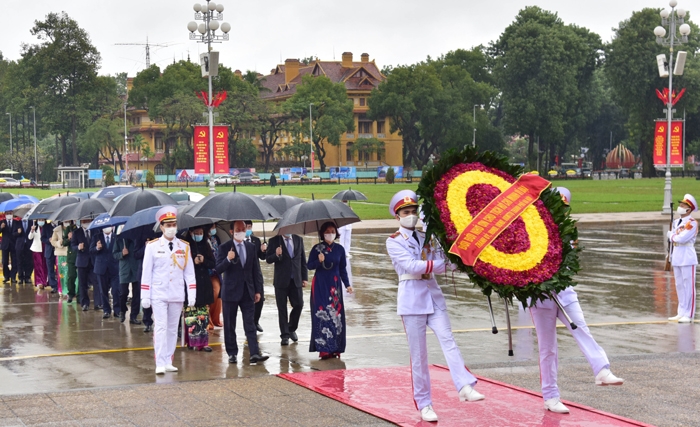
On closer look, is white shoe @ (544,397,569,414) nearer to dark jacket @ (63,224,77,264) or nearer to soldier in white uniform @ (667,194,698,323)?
soldier in white uniform @ (667,194,698,323)

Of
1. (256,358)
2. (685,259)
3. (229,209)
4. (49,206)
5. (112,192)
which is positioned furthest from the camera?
(112,192)

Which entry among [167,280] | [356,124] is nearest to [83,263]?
[167,280]

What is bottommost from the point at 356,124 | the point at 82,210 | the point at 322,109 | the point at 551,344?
the point at 551,344

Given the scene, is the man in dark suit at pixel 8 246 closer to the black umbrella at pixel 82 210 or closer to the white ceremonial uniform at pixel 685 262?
the black umbrella at pixel 82 210

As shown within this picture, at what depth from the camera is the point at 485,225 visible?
7.57m

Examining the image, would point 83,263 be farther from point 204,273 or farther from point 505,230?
point 505,230

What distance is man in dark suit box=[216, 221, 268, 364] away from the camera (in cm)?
1098

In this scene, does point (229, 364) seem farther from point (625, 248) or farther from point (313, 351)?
point (625, 248)

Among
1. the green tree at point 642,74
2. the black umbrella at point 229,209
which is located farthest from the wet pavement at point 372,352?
the green tree at point 642,74

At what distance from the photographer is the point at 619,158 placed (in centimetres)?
10888

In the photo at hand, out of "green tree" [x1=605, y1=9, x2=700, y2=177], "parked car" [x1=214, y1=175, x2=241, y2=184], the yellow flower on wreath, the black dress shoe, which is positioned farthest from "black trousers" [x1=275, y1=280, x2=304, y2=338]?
"green tree" [x1=605, y1=9, x2=700, y2=177]

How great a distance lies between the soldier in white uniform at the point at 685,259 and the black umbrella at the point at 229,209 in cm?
611

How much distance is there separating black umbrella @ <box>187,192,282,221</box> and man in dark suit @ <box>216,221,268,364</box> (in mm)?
285

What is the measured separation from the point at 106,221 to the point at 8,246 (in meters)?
6.71
